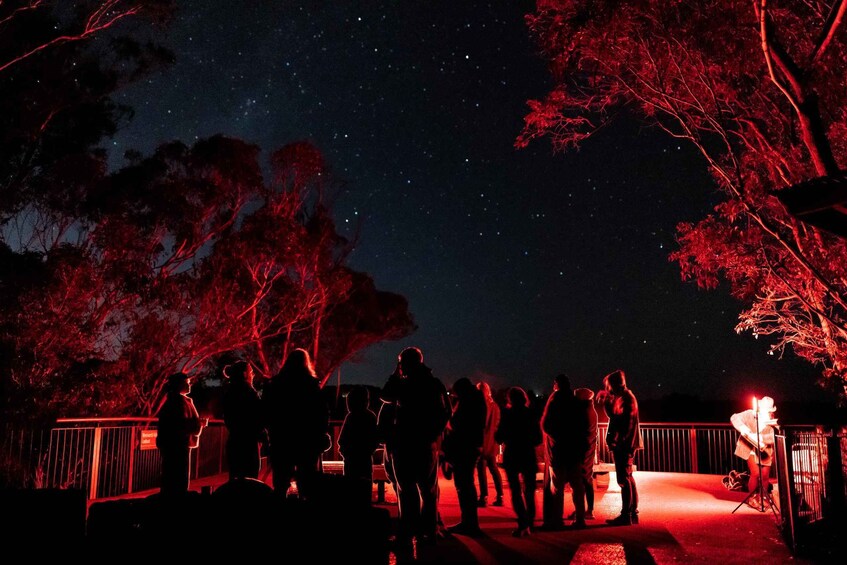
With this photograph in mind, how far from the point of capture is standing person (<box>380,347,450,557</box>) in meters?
7.70

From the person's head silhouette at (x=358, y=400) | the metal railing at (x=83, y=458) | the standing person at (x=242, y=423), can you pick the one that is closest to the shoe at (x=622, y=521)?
the person's head silhouette at (x=358, y=400)

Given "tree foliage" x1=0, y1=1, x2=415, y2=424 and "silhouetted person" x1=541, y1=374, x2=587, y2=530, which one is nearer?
"silhouetted person" x1=541, y1=374, x2=587, y2=530

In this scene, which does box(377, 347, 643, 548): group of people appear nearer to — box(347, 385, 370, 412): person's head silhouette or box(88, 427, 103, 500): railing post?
box(347, 385, 370, 412): person's head silhouette

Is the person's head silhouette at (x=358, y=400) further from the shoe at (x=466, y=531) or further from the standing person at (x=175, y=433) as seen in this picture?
the standing person at (x=175, y=433)

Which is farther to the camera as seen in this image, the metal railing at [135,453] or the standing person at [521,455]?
the metal railing at [135,453]

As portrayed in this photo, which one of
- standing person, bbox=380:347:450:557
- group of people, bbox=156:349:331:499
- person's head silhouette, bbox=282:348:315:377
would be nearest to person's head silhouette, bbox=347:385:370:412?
standing person, bbox=380:347:450:557

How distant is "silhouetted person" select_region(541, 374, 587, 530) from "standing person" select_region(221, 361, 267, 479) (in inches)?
139

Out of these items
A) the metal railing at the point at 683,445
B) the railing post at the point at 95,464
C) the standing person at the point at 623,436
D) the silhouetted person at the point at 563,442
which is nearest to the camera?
the silhouetted person at the point at 563,442

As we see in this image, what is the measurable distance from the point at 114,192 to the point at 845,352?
664 inches

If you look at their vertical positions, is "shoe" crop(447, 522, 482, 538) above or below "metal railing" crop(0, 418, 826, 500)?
below

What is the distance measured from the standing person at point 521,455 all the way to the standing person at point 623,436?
47.3 inches

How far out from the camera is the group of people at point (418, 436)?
7.55m

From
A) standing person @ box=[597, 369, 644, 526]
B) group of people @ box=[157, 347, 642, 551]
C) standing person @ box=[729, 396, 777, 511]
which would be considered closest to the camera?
group of people @ box=[157, 347, 642, 551]

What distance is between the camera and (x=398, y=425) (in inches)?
307
